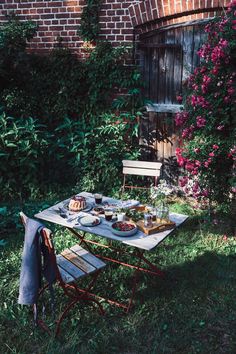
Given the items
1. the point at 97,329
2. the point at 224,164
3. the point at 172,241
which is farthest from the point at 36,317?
the point at 224,164

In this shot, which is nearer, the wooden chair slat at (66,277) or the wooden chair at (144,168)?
the wooden chair slat at (66,277)

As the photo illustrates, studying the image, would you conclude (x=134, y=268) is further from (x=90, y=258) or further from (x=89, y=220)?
(x=89, y=220)

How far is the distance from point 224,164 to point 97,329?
2.48 m

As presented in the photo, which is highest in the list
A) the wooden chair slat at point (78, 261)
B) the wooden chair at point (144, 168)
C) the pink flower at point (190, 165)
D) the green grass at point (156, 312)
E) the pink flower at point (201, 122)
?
the pink flower at point (201, 122)

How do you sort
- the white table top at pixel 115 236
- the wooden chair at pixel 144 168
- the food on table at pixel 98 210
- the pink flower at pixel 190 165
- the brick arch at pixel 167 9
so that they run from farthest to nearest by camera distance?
the brick arch at pixel 167 9 < the wooden chair at pixel 144 168 < the pink flower at pixel 190 165 < the food on table at pixel 98 210 < the white table top at pixel 115 236

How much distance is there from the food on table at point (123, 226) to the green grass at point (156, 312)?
0.75 meters

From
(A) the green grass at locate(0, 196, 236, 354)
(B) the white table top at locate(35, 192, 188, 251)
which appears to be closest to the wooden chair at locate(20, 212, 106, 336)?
(A) the green grass at locate(0, 196, 236, 354)

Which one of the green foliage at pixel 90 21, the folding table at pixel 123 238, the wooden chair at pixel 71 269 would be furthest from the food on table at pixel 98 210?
the green foliage at pixel 90 21

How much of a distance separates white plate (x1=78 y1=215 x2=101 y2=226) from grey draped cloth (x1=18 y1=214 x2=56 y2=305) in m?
0.54

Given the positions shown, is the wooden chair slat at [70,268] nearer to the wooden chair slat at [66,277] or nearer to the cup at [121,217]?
the wooden chair slat at [66,277]

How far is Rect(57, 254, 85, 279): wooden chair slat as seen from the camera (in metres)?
3.46

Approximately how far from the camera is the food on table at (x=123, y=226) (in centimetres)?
357

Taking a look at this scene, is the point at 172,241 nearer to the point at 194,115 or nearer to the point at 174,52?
the point at 194,115

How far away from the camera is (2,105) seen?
6.67 metres
